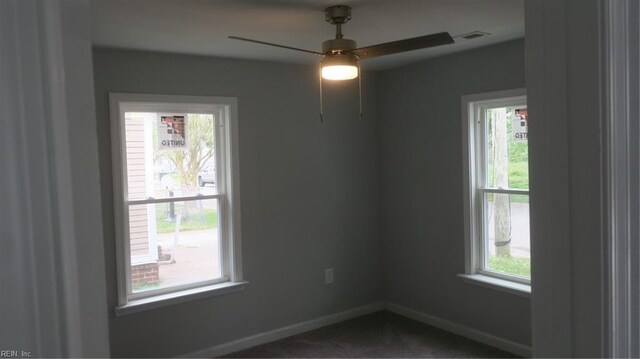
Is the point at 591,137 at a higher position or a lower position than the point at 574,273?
higher

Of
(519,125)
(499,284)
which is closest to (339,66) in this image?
(519,125)

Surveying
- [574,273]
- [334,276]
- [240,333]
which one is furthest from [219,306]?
[574,273]

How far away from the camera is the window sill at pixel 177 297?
141 inches

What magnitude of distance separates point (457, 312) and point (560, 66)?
4.06 metres

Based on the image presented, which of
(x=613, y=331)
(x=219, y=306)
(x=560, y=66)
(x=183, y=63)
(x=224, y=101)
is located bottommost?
(x=219, y=306)

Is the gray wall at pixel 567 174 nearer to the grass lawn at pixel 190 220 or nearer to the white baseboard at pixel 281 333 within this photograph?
the grass lawn at pixel 190 220

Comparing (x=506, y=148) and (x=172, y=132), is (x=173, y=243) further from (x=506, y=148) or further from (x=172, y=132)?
(x=506, y=148)

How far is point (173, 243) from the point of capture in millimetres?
3967

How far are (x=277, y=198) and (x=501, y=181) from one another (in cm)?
190

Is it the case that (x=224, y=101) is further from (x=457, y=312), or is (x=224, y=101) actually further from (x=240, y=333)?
(x=457, y=312)

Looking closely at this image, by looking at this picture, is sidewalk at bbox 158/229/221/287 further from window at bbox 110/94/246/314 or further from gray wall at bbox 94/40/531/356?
gray wall at bbox 94/40/531/356

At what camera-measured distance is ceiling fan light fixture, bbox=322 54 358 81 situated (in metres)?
2.65

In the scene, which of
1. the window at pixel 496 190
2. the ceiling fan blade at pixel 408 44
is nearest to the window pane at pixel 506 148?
the window at pixel 496 190

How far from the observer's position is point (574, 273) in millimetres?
625
